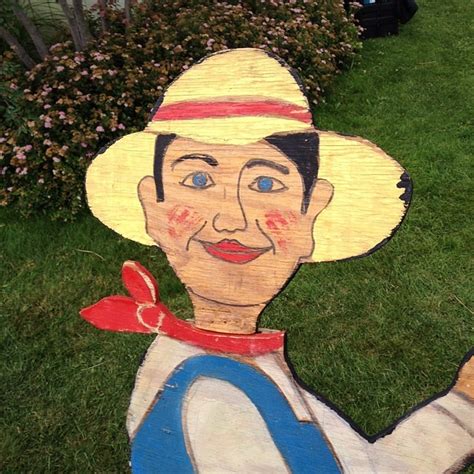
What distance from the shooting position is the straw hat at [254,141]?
132 cm

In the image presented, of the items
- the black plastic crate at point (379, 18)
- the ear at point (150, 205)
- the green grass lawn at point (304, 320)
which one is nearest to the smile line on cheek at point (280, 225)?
the ear at point (150, 205)

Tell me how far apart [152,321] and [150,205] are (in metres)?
0.29

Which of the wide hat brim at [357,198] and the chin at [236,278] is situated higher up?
the wide hat brim at [357,198]

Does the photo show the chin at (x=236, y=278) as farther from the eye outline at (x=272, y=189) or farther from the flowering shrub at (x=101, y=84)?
the flowering shrub at (x=101, y=84)

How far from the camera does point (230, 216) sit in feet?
4.65

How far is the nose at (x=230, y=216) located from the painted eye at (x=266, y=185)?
50 mm

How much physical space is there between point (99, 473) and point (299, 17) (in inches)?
146

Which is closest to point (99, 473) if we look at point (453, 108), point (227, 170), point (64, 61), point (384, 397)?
point (384, 397)

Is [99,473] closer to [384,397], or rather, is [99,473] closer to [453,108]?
[384,397]

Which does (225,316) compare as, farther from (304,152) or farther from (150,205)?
(304,152)

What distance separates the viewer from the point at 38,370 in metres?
2.85

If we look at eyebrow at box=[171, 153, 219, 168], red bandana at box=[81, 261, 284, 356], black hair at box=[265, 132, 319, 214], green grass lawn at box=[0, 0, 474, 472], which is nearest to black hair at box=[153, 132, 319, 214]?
black hair at box=[265, 132, 319, 214]

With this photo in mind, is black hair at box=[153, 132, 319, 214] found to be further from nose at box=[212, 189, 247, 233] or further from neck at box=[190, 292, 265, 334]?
neck at box=[190, 292, 265, 334]

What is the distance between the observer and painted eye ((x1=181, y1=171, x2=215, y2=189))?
143 centimetres
